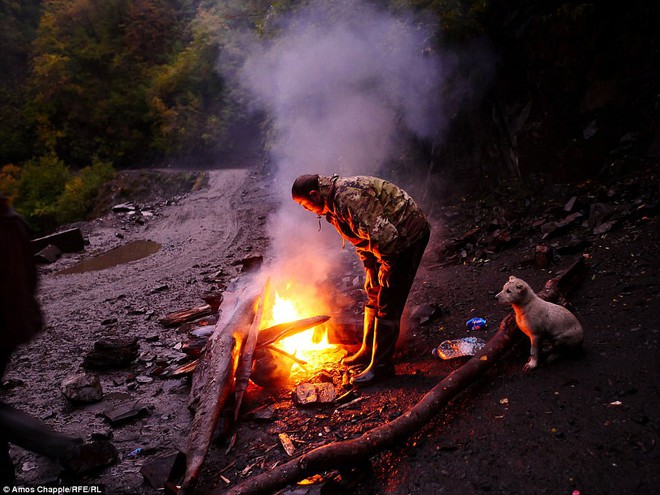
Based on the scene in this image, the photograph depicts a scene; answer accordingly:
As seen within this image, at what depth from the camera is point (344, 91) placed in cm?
994

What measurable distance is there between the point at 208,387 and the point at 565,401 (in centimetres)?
289

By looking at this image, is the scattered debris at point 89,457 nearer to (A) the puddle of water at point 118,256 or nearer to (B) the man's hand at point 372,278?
(B) the man's hand at point 372,278

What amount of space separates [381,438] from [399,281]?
144 cm

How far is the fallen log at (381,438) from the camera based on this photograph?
8.37 feet

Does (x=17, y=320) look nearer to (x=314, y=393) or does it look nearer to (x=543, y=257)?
(x=314, y=393)

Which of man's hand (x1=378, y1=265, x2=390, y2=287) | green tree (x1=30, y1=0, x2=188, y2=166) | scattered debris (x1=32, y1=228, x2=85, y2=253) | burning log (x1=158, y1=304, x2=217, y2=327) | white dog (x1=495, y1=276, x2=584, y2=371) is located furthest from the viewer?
green tree (x1=30, y1=0, x2=188, y2=166)

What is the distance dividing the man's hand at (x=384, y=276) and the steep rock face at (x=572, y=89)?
17.9ft

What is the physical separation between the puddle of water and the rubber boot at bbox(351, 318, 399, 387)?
875 cm

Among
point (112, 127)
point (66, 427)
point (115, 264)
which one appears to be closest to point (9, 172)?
point (112, 127)

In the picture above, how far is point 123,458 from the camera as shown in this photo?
3.40m

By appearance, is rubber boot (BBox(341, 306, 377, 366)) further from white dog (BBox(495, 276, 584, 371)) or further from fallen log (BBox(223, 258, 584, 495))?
white dog (BBox(495, 276, 584, 371))

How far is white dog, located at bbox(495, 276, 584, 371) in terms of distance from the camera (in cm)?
322

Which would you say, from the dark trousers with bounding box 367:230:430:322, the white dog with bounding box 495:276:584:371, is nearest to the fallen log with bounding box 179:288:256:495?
the dark trousers with bounding box 367:230:430:322

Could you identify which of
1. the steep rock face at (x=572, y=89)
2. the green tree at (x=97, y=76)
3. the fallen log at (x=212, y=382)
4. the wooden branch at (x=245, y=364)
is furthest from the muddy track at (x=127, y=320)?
the green tree at (x=97, y=76)
